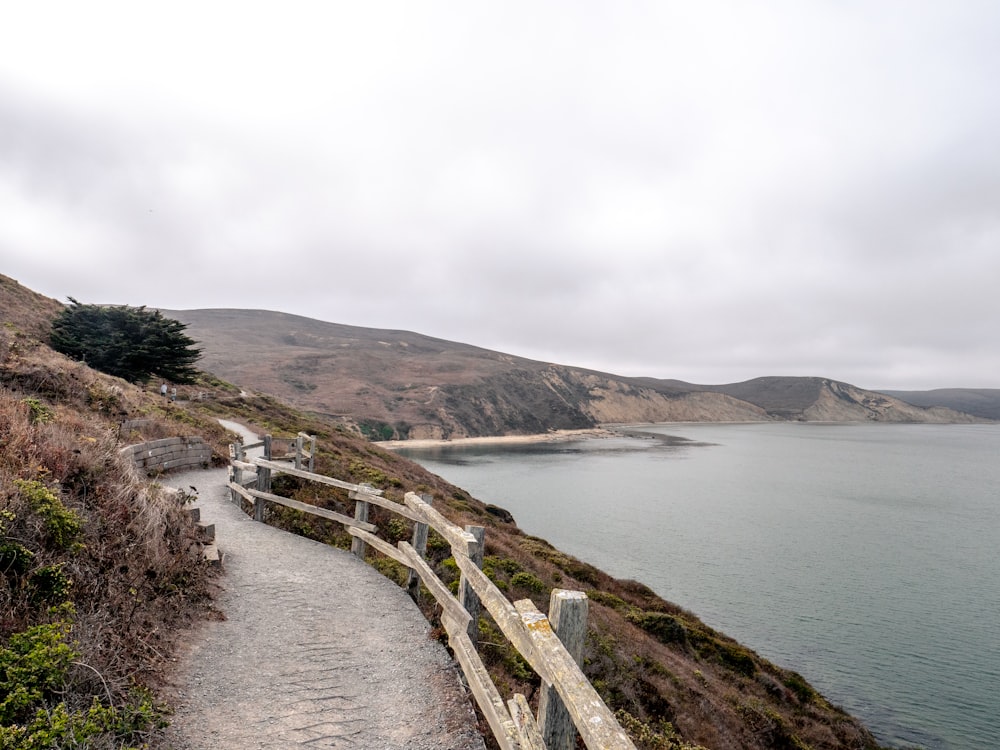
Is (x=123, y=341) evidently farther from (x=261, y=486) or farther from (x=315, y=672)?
(x=315, y=672)

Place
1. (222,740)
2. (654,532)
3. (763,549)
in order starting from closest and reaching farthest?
(222,740) → (763,549) → (654,532)

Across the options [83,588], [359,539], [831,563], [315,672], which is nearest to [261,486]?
[359,539]

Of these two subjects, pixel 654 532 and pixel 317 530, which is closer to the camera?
pixel 317 530

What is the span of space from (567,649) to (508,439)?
118620 millimetres

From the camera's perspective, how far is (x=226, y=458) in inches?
721

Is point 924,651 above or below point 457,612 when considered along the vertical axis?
below

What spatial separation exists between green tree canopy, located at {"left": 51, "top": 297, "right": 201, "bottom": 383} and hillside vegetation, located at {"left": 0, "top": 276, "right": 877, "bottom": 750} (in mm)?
13180

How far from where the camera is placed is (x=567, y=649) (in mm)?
3596

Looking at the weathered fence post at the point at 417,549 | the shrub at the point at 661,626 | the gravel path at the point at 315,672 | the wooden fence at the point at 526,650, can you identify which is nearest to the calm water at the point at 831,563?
the shrub at the point at 661,626

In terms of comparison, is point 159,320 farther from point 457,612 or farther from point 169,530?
point 457,612

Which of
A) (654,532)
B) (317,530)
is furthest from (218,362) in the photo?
(317,530)

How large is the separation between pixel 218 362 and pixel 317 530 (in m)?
153

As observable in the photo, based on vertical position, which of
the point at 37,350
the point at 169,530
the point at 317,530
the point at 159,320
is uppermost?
the point at 159,320

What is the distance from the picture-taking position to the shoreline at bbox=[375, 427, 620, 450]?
100 metres
